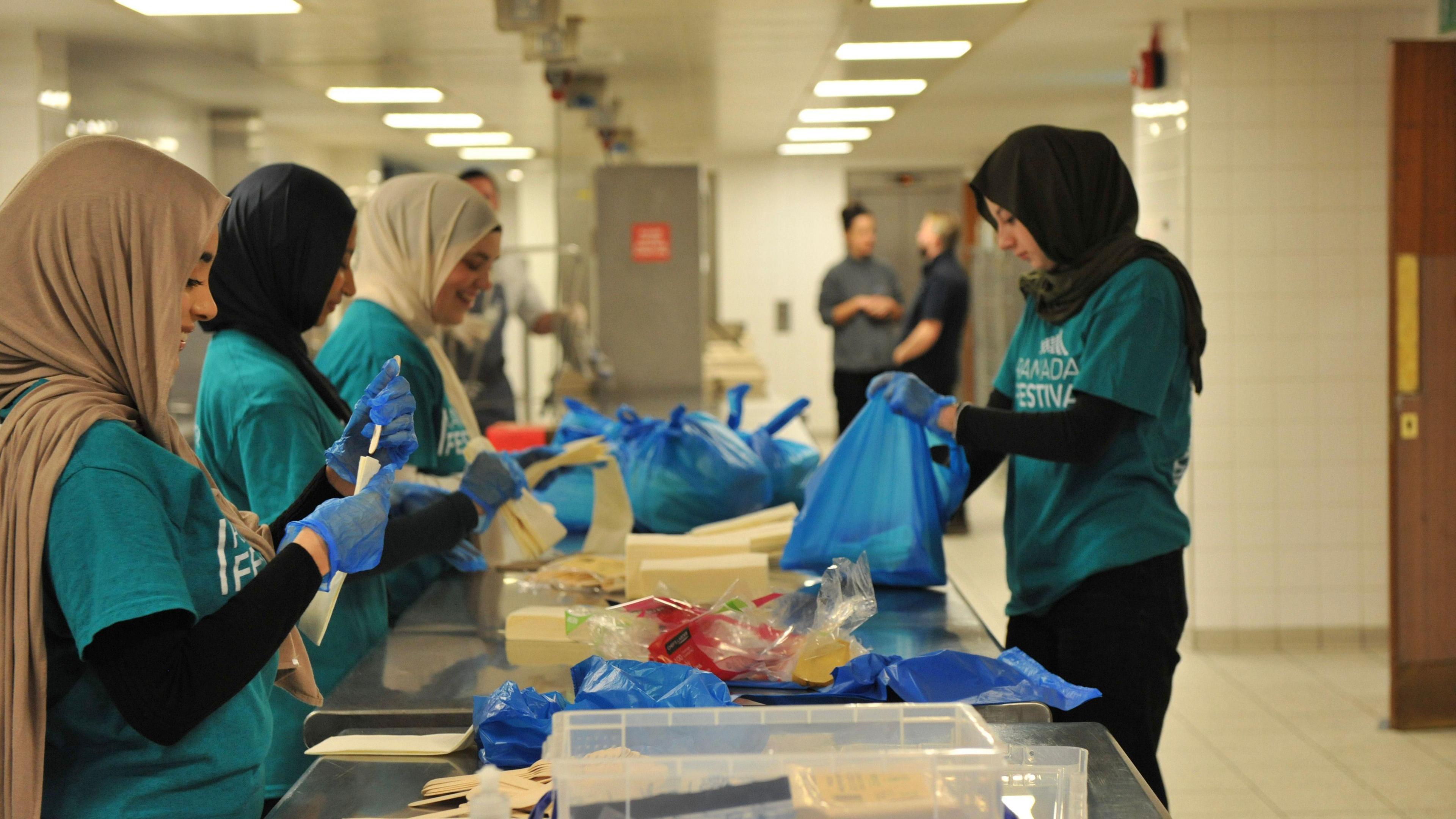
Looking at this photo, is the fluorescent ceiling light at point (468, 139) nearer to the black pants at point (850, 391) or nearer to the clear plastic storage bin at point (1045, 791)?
the black pants at point (850, 391)

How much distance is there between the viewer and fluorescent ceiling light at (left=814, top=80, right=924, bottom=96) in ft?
16.8

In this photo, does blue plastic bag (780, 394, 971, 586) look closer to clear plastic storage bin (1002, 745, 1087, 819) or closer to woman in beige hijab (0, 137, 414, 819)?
clear plastic storage bin (1002, 745, 1087, 819)

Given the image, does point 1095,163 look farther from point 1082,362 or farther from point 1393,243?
point 1393,243

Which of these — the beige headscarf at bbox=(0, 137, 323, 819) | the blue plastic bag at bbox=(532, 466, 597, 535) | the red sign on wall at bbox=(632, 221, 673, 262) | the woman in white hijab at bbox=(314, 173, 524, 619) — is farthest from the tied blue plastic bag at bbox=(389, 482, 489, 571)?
the red sign on wall at bbox=(632, 221, 673, 262)

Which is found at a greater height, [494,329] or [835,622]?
[494,329]

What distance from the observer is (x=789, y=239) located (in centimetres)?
1141

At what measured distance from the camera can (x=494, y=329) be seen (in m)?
5.42

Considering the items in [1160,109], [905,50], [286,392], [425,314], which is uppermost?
[905,50]

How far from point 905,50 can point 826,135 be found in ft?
12.3

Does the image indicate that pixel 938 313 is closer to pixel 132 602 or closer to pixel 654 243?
pixel 654 243

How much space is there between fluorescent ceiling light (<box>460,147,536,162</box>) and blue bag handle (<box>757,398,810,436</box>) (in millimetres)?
6071

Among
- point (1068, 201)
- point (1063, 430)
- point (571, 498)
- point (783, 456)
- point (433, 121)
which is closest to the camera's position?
point (1063, 430)

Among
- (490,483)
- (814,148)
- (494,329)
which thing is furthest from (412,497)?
(814,148)

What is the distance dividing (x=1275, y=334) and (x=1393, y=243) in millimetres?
931
